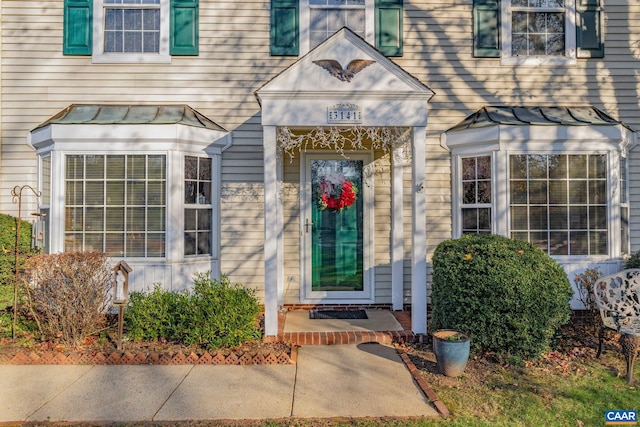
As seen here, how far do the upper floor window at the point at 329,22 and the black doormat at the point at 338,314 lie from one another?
3914 mm

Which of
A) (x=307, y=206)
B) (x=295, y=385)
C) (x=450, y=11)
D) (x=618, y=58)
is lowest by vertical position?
(x=295, y=385)

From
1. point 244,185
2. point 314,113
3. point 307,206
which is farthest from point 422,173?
point 244,185

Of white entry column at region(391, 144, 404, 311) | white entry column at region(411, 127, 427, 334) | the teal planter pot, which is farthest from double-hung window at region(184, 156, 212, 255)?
the teal planter pot

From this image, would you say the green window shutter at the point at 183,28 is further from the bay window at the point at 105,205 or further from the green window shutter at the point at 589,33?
the green window shutter at the point at 589,33

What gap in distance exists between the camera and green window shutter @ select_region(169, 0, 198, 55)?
20.7ft

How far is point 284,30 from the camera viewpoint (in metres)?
6.37

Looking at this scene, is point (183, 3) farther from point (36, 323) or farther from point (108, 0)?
point (36, 323)

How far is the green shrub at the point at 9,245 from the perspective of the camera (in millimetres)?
5344

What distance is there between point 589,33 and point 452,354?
220 inches

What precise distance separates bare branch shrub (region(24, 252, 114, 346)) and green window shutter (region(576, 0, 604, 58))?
7.52 m

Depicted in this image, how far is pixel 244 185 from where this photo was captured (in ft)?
21.1

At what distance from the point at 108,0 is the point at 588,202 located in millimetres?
7702

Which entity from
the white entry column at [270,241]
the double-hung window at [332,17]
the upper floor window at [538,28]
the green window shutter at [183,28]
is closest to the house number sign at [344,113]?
the white entry column at [270,241]

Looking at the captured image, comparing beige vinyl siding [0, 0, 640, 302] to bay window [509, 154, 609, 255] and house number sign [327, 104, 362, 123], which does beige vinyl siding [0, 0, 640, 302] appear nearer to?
bay window [509, 154, 609, 255]
